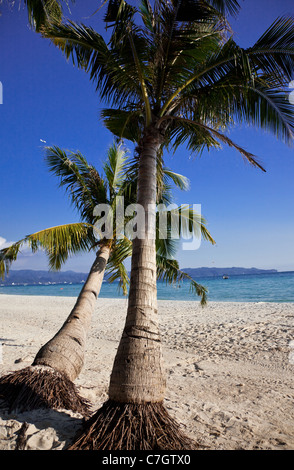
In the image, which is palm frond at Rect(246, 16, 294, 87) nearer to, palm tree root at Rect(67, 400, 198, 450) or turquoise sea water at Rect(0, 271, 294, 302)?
palm tree root at Rect(67, 400, 198, 450)

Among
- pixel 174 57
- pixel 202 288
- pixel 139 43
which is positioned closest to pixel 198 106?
pixel 174 57

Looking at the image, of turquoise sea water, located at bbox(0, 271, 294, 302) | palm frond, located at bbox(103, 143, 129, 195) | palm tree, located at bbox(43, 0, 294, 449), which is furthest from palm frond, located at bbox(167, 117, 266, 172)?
turquoise sea water, located at bbox(0, 271, 294, 302)

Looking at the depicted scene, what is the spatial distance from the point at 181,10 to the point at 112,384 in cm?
520

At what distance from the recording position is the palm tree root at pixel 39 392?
3851 millimetres

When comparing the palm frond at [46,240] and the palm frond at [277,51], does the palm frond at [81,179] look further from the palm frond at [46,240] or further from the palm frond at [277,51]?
the palm frond at [277,51]

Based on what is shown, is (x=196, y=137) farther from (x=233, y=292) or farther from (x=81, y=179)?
(x=233, y=292)

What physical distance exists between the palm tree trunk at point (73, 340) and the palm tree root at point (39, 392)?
0.70 ft

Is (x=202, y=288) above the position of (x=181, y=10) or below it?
below

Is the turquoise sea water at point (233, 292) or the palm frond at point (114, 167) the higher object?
the palm frond at point (114, 167)

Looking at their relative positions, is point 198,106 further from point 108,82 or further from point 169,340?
point 169,340

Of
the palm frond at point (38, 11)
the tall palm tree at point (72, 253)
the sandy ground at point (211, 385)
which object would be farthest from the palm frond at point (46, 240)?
the palm frond at point (38, 11)

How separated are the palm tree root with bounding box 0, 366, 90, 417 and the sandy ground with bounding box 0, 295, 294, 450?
156 millimetres

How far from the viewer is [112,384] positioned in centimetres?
313

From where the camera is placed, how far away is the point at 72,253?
26.2ft
